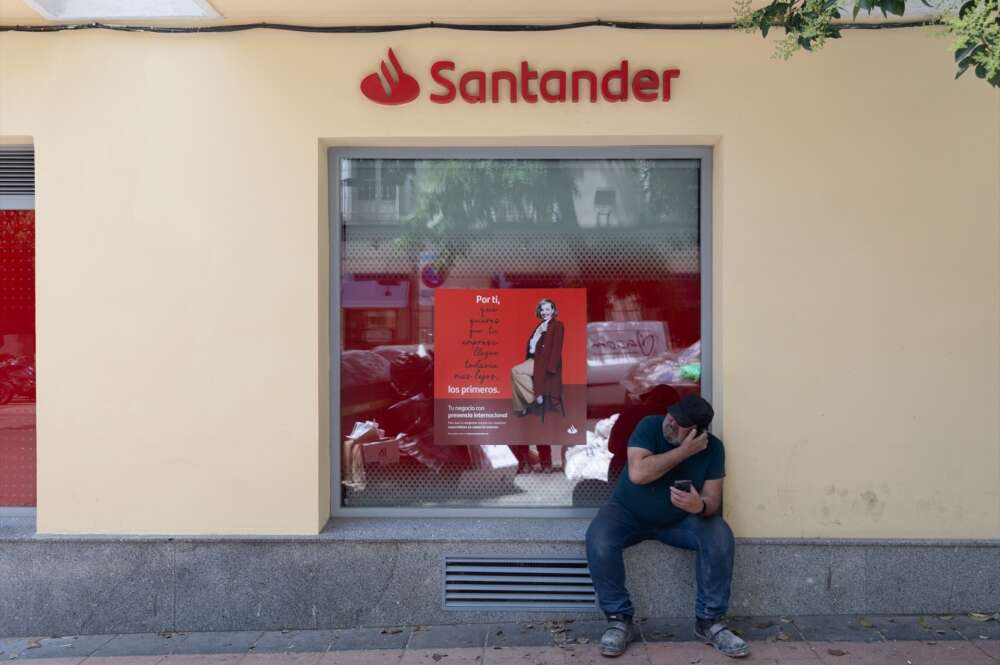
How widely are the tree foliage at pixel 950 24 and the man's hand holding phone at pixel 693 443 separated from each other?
1.99m

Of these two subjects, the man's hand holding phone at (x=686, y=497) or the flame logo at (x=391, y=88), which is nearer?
the man's hand holding phone at (x=686, y=497)

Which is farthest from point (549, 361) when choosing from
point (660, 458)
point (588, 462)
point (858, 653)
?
point (858, 653)

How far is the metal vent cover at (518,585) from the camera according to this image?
4.84m

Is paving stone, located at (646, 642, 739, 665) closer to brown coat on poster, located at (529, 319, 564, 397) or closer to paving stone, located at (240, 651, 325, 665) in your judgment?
brown coat on poster, located at (529, 319, 564, 397)

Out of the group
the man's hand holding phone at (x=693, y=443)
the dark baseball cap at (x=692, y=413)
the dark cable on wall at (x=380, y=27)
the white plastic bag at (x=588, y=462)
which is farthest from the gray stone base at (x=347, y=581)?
the dark cable on wall at (x=380, y=27)

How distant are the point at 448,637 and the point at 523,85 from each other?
322 cm

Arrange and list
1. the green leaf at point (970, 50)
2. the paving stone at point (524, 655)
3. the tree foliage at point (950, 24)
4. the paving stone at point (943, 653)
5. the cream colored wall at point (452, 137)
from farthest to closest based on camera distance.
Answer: the cream colored wall at point (452, 137) → the paving stone at point (524, 655) → the paving stone at point (943, 653) → the green leaf at point (970, 50) → the tree foliage at point (950, 24)

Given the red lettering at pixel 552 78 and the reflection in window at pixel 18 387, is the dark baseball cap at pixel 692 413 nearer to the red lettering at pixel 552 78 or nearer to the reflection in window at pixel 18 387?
the red lettering at pixel 552 78

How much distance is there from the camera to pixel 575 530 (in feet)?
16.3

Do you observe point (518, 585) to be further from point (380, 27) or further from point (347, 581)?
point (380, 27)

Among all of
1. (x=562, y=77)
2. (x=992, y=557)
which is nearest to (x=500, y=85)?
(x=562, y=77)

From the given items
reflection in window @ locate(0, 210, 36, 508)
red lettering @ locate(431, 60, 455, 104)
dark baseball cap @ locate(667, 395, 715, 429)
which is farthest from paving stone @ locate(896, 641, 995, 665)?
reflection in window @ locate(0, 210, 36, 508)

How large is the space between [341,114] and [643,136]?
179 cm

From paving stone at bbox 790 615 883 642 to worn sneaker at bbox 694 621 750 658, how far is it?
1.55 feet
